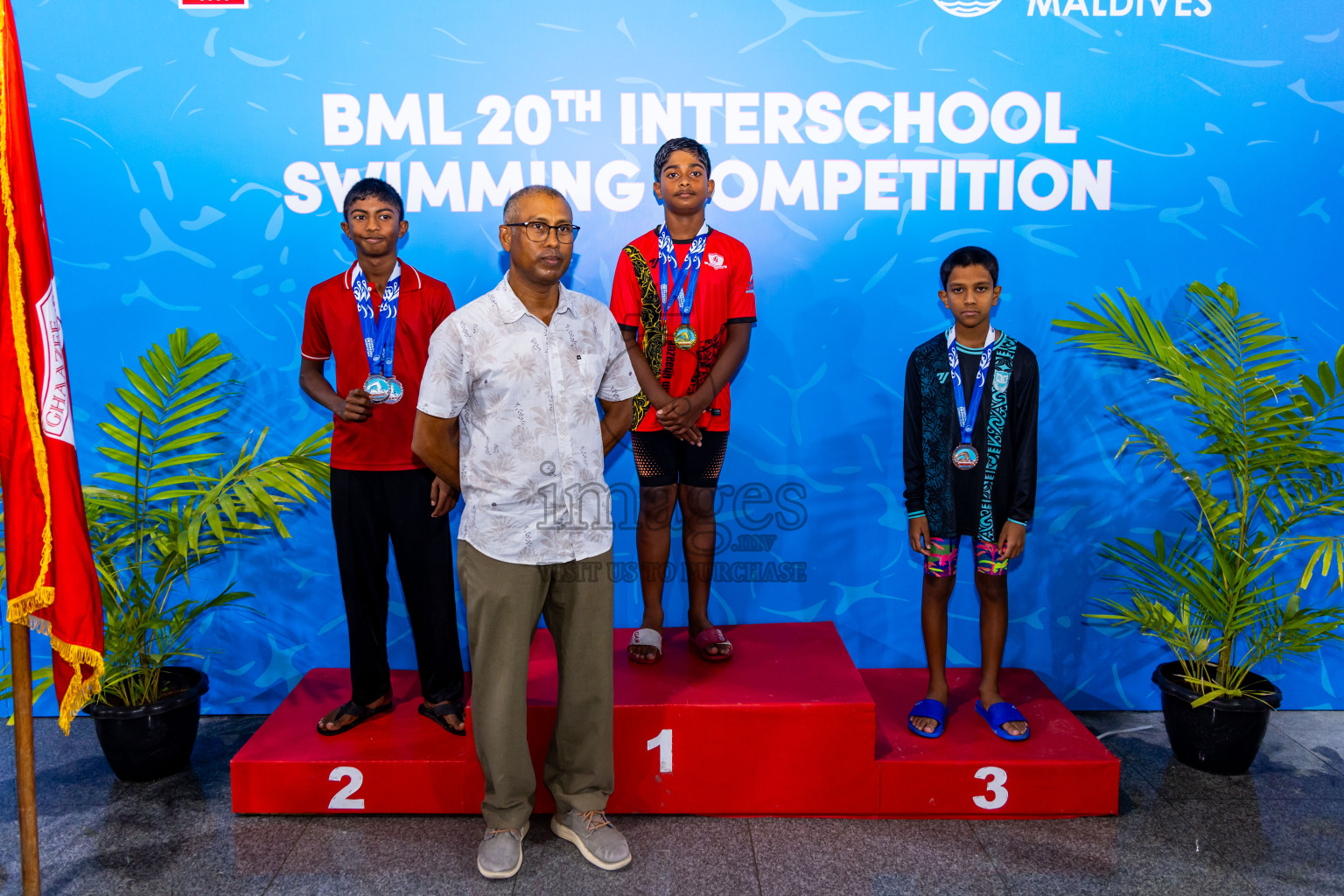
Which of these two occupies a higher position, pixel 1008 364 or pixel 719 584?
pixel 1008 364

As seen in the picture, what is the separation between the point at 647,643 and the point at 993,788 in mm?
1203

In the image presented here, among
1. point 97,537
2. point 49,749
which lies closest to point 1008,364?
point 97,537

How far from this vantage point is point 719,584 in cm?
357

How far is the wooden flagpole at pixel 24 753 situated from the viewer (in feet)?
6.97

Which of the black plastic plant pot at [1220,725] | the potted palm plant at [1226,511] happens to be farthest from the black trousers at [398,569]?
the black plastic plant pot at [1220,725]

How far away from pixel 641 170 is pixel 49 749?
309 centimetres

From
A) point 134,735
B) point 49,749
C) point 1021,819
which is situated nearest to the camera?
point 1021,819

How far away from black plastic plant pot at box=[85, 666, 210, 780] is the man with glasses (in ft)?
4.21

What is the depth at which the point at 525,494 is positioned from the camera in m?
2.33

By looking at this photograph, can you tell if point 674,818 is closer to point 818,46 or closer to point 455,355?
point 455,355

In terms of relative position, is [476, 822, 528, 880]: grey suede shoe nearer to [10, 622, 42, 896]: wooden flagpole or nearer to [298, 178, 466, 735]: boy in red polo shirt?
[298, 178, 466, 735]: boy in red polo shirt

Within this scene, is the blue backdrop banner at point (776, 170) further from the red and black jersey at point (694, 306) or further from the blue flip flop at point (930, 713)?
the blue flip flop at point (930, 713)

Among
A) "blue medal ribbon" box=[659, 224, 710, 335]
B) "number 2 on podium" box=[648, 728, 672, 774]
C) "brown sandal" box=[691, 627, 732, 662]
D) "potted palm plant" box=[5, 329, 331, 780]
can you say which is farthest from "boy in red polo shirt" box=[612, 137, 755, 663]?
"potted palm plant" box=[5, 329, 331, 780]

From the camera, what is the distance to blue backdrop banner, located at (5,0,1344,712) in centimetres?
329
